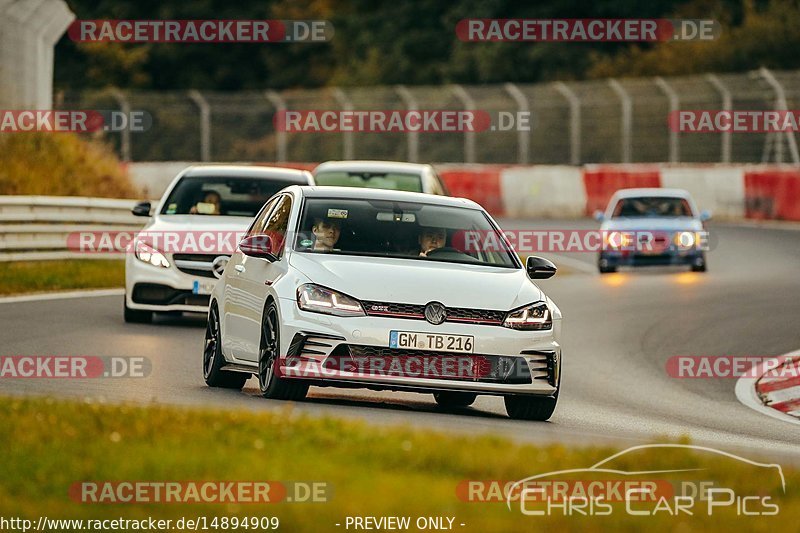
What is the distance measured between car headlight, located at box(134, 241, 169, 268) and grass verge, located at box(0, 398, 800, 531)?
835cm

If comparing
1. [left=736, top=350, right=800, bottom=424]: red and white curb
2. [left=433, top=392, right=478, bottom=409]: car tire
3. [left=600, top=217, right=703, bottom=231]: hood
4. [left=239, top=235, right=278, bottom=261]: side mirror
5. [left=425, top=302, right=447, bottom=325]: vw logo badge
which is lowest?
[left=600, top=217, right=703, bottom=231]: hood

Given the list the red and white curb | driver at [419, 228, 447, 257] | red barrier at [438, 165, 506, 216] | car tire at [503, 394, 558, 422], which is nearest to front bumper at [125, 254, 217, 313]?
the red and white curb

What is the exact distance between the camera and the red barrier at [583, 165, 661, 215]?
39.6 m

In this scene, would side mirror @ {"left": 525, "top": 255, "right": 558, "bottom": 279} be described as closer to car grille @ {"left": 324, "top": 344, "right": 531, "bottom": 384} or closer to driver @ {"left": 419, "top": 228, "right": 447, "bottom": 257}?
driver @ {"left": 419, "top": 228, "right": 447, "bottom": 257}

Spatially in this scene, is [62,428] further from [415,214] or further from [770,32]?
[770,32]

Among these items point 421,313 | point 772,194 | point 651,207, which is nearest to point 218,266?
point 421,313

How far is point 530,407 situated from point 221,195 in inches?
290

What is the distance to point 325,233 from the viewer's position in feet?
40.4

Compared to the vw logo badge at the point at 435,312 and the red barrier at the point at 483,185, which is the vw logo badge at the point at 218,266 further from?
the red barrier at the point at 483,185

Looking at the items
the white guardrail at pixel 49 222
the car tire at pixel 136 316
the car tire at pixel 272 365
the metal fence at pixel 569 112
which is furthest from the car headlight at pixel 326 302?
the metal fence at pixel 569 112

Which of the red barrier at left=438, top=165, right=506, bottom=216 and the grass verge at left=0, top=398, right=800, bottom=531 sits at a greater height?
the grass verge at left=0, top=398, right=800, bottom=531

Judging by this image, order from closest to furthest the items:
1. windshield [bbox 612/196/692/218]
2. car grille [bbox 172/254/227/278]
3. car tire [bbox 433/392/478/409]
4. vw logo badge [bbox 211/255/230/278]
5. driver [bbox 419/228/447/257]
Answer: driver [bbox 419/228/447/257], car tire [bbox 433/392/478/409], vw logo badge [bbox 211/255/230/278], car grille [bbox 172/254/227/278], windshield [bbox 612/196/692/218]

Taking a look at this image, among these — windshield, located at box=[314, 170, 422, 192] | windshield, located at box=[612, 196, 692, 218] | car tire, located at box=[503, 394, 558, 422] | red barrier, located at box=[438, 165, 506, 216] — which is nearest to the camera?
car tire, located at box=[503, 394, 558, 422]

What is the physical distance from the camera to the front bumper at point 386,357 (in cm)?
1123
